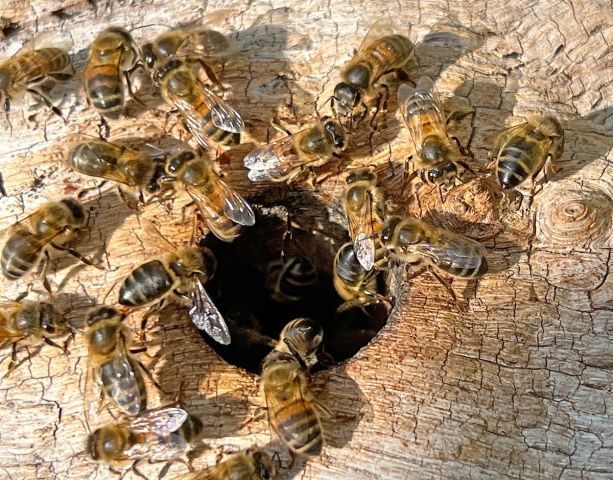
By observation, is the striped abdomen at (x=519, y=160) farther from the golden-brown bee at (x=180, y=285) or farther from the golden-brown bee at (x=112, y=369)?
the golden-brown bee at (x=112, y=369)

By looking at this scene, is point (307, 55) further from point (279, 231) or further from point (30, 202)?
point (30, 202)

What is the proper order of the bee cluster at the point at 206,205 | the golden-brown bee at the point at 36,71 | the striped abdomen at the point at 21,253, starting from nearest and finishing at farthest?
the bee cluster at the point at 206,205 < the striped abdomen at the point at 21,253 < the golden-brown bee at the point at 36,71

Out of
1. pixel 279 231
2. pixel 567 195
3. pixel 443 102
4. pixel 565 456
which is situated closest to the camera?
pixel 565 456

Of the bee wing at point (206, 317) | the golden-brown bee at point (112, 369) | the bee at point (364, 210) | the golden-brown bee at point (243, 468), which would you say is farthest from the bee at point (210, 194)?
the golden-brown bee at point (243, 468)

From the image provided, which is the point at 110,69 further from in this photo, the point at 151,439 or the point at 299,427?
the point at 299,427

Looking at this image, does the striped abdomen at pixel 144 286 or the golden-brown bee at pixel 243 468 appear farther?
the striped abdomen at pixel 144 286

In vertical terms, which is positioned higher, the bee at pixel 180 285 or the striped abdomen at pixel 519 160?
the striped abdomen at pixel 519 160

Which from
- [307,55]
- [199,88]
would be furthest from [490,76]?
[199,88]
